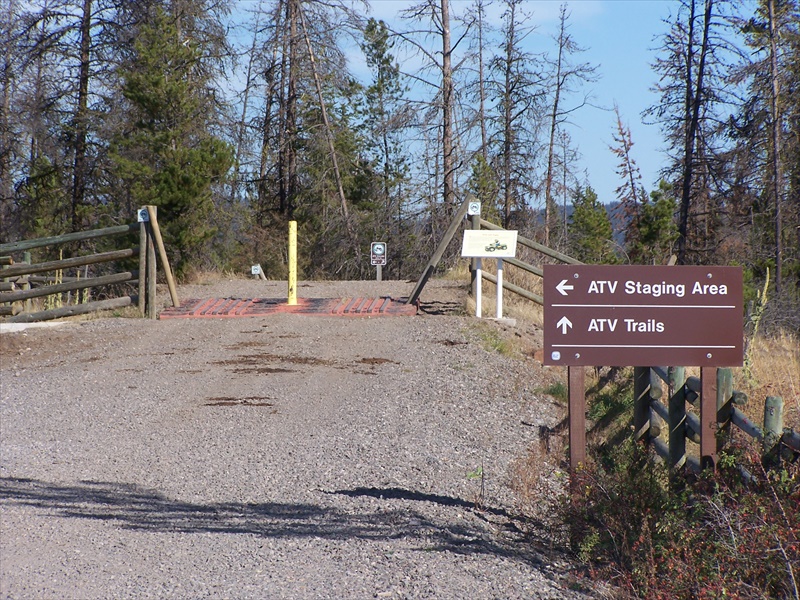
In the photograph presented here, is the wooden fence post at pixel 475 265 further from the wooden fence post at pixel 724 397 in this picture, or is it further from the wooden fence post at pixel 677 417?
the wooden fence post at pixel 724 397

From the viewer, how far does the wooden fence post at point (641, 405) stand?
24.5 ft

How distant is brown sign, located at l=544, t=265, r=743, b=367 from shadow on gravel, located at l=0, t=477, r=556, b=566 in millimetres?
1298

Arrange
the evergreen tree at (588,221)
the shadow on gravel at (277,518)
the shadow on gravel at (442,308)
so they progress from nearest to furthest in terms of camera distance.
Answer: the shadow on gravel at (277,518) → the shadow on gravel at (442,308) → the evergreen tree at (588,221)

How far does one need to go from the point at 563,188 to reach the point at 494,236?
25661 millimetres

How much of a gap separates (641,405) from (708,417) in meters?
1.51

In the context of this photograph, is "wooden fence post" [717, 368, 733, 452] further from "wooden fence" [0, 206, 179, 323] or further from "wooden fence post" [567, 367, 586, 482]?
"wooden fence" [0, 206, 179, 323]

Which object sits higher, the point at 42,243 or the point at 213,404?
the point at 42,243

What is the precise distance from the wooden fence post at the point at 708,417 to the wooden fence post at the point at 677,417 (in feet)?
2.05

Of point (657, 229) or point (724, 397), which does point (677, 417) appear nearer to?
point (724, 397)

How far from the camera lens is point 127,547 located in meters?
5.11

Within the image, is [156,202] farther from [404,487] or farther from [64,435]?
[404,487]

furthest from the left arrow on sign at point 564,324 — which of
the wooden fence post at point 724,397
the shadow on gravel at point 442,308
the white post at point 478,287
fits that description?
the shadow on gravel at point 442,308

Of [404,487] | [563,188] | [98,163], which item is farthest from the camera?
[563,188]

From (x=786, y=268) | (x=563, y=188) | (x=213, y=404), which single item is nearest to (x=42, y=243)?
(x=213, y=404)
